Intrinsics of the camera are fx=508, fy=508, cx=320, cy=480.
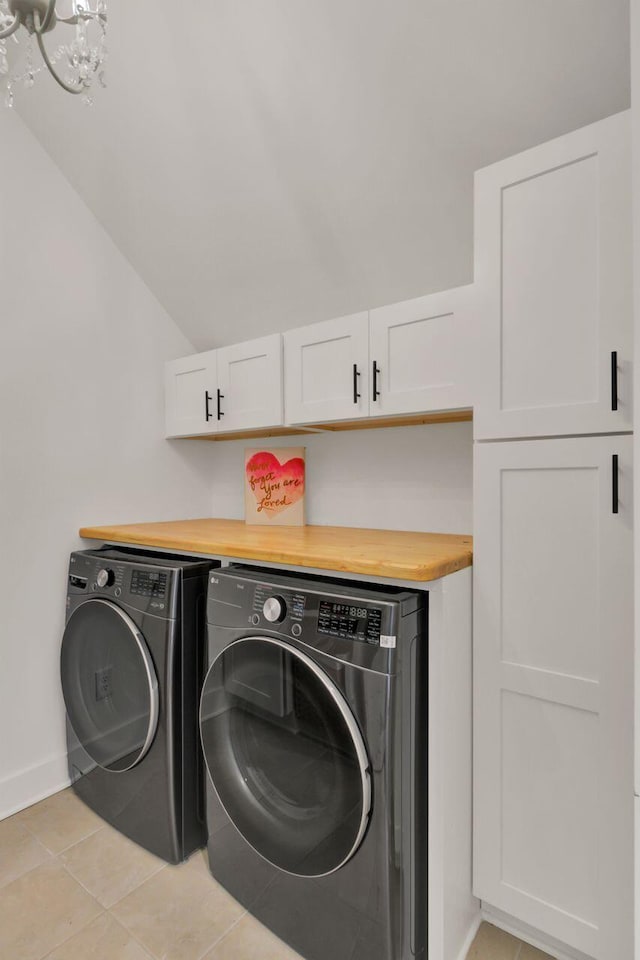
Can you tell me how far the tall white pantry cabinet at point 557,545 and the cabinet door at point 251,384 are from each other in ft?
2.98

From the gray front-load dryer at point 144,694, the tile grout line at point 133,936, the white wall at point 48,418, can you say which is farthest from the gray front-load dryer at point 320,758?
the white wall at point 48,418

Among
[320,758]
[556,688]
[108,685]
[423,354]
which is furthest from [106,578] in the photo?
[556,688]

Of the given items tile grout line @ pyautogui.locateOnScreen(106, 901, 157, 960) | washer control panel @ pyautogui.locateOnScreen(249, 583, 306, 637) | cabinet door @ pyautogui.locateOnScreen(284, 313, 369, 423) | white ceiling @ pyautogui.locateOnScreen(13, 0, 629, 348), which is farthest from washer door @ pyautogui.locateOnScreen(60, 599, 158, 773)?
white ceiling @ pyautogui.locateOnScreen(13, 0, 629, 348)

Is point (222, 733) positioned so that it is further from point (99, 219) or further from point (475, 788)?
point (99, 219)

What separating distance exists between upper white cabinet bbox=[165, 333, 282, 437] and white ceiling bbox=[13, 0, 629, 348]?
0.96 ft

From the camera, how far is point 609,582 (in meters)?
1.19

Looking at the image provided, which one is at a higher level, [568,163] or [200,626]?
[568,163]

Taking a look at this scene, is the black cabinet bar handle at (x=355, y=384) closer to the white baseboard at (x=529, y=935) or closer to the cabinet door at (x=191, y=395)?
the cabinet door at (x=191, y=395)

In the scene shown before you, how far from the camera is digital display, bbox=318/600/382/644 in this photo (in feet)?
3.92

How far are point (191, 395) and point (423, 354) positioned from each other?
4.00 feet

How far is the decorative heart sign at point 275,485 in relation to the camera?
2.28m

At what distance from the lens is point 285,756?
1377 millimetres

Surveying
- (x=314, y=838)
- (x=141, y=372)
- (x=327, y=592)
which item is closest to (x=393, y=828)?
(x=314, y=838)

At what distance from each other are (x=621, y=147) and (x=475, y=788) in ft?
5.35
